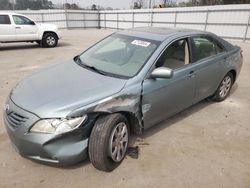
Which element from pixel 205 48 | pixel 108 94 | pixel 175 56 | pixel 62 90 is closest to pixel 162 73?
pixel 175 56

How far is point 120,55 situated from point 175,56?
820 mm

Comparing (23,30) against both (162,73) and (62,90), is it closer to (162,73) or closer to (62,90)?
(62,90)

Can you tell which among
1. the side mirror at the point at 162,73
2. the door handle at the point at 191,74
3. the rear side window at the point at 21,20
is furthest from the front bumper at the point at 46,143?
the rear side window at the point at 21,20

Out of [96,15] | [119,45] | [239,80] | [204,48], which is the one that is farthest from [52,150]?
[96,15]

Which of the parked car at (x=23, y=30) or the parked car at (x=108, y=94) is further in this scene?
the parked car at (x=23, y=30)

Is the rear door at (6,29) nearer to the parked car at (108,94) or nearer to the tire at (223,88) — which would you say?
the parked car at (108,94)

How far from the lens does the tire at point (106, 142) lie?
2.51 meters

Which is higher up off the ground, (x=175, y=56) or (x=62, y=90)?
(x=175, y=56)

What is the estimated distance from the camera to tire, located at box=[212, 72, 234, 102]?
185 inches

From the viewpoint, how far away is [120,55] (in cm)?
349

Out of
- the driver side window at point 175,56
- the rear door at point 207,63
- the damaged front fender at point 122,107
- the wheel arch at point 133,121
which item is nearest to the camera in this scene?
the damaged front fender at point 122,107

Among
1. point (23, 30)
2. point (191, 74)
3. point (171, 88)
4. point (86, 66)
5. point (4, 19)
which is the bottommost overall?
point (23, 30)

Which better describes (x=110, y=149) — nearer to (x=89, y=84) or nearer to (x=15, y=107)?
(x=89, y=84)

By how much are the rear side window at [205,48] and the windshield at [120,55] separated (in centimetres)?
87
